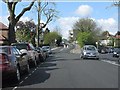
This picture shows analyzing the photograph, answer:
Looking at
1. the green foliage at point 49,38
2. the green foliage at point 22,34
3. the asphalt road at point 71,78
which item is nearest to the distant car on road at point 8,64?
the asphalt road at point 71,78

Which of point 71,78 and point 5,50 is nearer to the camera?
point 5,50

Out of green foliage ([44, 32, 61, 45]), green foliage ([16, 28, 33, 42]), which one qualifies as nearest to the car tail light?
green foliage ([16, 28, 33, 42])

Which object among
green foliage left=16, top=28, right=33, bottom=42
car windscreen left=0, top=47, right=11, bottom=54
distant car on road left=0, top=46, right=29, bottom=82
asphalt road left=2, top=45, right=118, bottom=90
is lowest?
asphalt road left=2, top=45, right=118, bottom=90

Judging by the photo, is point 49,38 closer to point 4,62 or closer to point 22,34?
point 22,34

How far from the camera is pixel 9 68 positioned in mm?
14867

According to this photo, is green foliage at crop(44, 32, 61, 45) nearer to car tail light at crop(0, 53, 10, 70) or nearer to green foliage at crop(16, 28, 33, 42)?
green foliage at crop(16, 28, 33, 42)

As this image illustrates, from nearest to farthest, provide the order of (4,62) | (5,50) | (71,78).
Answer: (4,62), (5,50), (71,78)

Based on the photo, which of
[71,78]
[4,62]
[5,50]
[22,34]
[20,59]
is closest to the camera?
[4,62]

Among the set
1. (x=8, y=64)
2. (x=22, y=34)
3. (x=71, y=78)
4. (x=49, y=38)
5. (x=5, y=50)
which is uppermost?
(x=22, y=34)

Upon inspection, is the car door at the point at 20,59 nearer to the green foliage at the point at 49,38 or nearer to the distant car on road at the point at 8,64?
the distant car on road at the point at 8,64

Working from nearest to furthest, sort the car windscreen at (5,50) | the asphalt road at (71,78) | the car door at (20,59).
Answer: the asphalt road at (71,78)
the car windscreen at (5,50)
the car door at (20,59)

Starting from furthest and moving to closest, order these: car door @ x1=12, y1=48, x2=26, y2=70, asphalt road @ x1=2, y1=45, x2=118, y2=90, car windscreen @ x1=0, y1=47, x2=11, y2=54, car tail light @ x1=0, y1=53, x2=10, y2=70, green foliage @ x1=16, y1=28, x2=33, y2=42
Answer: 1. green foliage @ x1=16, y1=28, x2=33, y2=42
2. car door @ x1=12, y1=48, x2=26, y2=70
3. car windscreen @ x1=0, y1=47, x2=11, y2=54
4. car tail light @ x1=0, y1=53, x2=10, y2=70
5. asphalt road @ x1=2, y1=45, x2=118, y2=90

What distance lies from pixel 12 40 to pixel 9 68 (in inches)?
898

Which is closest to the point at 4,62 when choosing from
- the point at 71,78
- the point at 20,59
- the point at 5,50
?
the point at 5,50
